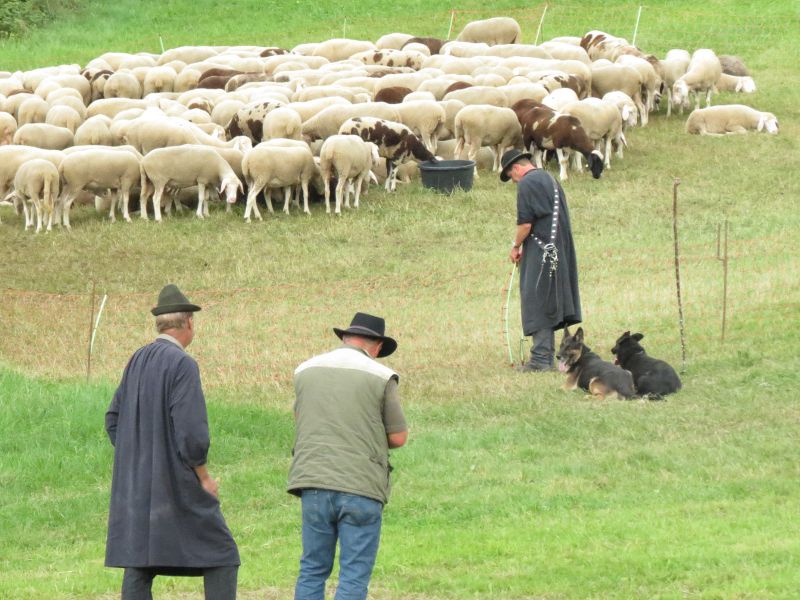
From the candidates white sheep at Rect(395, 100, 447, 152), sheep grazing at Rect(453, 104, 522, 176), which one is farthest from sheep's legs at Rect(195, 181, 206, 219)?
sheep grazing at Rect(453, 104, 522, 176)

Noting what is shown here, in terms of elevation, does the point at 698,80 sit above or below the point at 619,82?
above

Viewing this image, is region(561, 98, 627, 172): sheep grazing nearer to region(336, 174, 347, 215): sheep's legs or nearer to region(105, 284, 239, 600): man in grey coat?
region(336, 174, 347, 215): sheep's legs

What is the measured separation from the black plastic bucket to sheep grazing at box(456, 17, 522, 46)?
40.3ft

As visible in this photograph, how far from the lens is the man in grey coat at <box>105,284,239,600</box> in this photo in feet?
20.9

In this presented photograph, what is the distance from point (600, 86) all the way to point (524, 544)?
67.8ft

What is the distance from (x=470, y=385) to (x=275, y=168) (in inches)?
366

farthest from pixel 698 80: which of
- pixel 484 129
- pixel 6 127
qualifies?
pixel 6 127

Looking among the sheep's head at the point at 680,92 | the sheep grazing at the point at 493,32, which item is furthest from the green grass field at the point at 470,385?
the sheep grazing at the point at 493,32

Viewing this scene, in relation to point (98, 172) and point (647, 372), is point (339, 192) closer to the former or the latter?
point (98, 172)

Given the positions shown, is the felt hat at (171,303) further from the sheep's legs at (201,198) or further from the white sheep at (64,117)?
the white sheep at (64,117)

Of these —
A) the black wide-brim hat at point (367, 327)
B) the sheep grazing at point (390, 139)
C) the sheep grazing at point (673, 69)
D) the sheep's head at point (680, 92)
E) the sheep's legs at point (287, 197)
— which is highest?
the sheep grazing at point (673, 69)

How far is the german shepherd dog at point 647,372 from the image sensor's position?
11.7 m

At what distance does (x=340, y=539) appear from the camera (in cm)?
644

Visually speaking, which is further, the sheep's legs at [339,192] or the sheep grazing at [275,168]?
the sheep's legs at [339,192]
